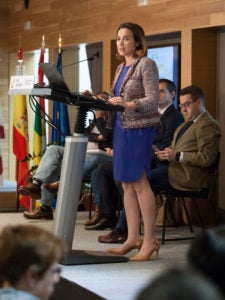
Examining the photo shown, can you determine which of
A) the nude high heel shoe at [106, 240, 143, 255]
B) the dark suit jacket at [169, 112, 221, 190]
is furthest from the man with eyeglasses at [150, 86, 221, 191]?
the nude high heel shoe at [106, 240, 143, 255]

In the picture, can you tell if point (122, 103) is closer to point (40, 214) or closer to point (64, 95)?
point (64, 95)

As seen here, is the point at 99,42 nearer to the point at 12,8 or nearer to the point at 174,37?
the point at 174,37

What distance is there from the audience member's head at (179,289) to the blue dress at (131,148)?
3.40 meters

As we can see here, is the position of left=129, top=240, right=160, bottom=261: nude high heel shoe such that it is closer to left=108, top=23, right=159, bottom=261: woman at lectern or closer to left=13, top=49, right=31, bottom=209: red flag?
left=108, top=23, right=159, bottom=261: woman at lectern

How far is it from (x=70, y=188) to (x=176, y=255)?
102cm

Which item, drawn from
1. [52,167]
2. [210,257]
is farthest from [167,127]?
[210,257]

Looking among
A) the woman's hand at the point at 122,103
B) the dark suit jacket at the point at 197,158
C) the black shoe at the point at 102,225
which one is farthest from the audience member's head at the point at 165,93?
the woman's hand at the point at 122,103

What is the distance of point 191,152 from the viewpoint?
5.20 meters

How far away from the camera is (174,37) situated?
6641 millimetres

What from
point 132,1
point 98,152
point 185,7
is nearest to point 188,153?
point 98,152

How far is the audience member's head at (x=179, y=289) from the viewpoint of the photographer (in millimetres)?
788

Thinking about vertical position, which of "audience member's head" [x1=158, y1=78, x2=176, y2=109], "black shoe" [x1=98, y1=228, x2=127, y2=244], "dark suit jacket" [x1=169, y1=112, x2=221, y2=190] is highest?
"audience member's head" [x1=158, y1=78, x2=176, y2=109]

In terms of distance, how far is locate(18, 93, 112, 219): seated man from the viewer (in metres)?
6.12

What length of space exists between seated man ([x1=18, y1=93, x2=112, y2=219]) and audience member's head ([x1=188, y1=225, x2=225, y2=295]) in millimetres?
5070
